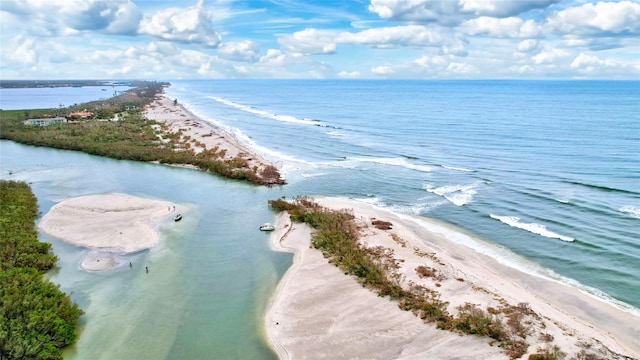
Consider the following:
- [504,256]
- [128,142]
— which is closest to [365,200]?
[504,256]

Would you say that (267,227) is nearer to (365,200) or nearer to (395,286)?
(365,200)

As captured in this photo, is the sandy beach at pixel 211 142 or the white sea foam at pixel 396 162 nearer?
the white sea foam at pixel 396 162

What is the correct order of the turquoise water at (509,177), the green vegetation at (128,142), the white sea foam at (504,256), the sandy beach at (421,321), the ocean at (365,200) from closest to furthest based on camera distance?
1. the sandy beach at (421,321)
2. the ocean at (365,200)
3. the white sea foam at (504,256)
4. the turquoise water at (509,177)
5. the green vegetation at (128,142)

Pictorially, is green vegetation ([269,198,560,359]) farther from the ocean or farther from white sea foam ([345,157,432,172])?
white sea foam ([345,157,432,172])

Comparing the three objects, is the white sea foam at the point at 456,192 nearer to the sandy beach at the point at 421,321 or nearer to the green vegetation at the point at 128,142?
the sandy beach at the point at 421,321

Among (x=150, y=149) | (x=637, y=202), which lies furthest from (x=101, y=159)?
(x=637, y=202)

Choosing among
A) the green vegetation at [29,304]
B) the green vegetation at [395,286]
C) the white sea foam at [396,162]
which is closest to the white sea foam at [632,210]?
the green vegetation at [395,286]

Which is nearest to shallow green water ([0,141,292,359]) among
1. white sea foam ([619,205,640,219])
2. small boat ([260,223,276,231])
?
small boat ([260,223,276,231])
